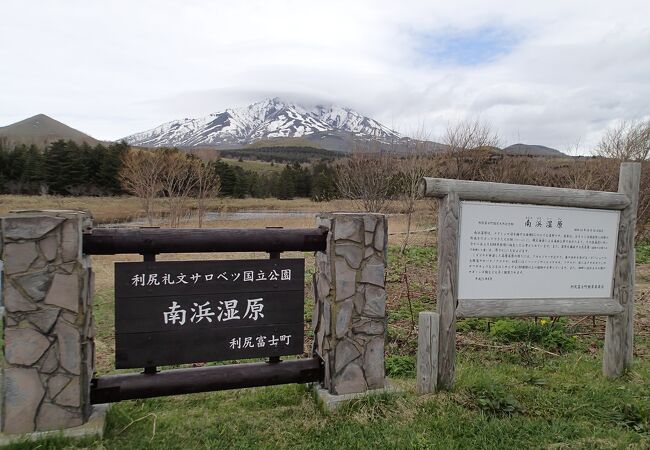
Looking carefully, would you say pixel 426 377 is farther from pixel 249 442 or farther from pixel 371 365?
pixel 249 442

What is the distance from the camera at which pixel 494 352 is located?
552 centimetres

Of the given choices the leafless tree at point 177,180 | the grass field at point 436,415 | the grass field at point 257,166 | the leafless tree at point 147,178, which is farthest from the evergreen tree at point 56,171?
the grass field at point 436,415

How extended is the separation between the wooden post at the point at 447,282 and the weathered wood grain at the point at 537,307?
0.40 ft

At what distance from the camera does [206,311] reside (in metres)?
3.61

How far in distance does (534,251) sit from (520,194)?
551 mm

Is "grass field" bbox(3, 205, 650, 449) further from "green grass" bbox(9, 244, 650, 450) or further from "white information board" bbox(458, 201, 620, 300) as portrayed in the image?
"white information board" bbox(458, 201, 620, 300)

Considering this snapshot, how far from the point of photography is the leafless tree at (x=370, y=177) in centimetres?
1600

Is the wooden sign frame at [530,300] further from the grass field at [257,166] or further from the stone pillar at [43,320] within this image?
the grass field at [257,166]

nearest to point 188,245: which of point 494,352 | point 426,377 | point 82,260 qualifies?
point 82,260

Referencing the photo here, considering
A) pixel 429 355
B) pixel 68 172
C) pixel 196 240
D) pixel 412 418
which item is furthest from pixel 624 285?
pixel 68 172

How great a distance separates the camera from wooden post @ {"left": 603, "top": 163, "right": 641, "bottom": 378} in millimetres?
4484

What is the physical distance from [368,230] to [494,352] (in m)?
2.80

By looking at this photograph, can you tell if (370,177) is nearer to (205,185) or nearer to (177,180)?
(205,185)

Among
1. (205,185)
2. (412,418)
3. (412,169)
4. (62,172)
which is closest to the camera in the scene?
(412,418)
